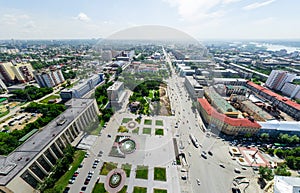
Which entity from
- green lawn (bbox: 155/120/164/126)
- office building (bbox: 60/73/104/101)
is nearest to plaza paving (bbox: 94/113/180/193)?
green lawn (bbox: 155/120/164/126)

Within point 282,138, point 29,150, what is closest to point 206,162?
point 282,138

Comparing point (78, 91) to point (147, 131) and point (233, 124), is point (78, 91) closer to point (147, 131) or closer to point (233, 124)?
point (147, 131)

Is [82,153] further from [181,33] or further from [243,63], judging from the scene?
[243,63]

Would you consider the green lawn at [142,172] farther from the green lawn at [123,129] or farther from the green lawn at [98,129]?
the green lawn at [98,129]

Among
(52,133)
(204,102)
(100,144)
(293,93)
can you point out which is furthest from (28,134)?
(293,93)

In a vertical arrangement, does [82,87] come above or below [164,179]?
above

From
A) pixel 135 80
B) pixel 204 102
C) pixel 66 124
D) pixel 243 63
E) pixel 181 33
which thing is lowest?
Answer: pixel 243 63
